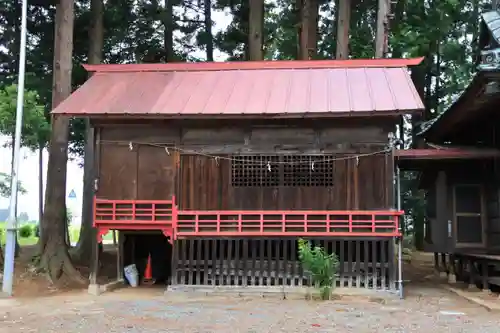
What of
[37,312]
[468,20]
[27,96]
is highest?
[468,20]

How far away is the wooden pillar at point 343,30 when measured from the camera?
1916 cm

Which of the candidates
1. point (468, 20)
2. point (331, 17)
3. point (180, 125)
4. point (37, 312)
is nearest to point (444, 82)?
point (468, 20)

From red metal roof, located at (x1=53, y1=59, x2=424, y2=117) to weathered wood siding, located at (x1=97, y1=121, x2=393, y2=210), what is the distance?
2.27 feet

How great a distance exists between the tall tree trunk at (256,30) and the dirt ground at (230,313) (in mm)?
9834

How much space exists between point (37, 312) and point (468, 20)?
20.8 m

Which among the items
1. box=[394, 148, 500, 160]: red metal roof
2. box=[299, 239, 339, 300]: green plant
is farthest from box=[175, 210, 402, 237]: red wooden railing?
box=[394, 148, 500, 160]: red metal roof

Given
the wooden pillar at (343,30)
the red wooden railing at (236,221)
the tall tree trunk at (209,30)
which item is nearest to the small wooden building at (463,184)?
the red wooden railing at (236,221)

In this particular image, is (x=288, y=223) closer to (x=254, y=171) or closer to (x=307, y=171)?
(x=307, y=171)

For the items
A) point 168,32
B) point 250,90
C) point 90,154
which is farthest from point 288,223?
point 168,32

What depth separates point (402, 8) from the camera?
23625mm

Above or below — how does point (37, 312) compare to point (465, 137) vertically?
below

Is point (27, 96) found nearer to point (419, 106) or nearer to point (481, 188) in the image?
point (419, 106)

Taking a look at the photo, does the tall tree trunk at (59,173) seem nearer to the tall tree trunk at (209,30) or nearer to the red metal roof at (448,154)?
the red metal roof at (448,154)

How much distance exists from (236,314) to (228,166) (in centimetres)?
429
